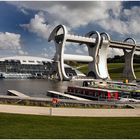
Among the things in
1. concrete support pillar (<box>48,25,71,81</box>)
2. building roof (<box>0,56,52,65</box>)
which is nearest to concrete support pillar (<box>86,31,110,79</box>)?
concrete support pillar (<box>48,25,71,81</box>)

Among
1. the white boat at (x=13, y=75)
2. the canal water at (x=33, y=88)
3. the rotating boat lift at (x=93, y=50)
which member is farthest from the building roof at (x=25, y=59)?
the canal water at (x=33, y=88)

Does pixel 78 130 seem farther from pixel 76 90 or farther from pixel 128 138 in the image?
pixel 76 90

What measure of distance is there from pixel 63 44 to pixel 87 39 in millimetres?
10471

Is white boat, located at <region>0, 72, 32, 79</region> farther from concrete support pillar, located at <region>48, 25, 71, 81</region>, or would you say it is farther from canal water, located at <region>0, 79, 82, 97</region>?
canal water, located at <region>0, 79, 82, 97</region>

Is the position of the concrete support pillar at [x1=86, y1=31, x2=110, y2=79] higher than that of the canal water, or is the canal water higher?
the concrete support pillar at [x1=86, y1=31, x2=110, y2=79]

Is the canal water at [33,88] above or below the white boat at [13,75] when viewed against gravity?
below

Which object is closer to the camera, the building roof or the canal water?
the canal water

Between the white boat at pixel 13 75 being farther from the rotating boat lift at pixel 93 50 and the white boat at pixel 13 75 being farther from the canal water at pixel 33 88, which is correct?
the canal water at pixel 33 88

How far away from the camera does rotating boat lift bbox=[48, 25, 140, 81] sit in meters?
94.9

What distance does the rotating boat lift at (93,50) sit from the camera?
94.9m

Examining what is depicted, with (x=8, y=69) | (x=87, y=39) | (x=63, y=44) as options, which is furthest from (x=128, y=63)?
(x=8, y=69)

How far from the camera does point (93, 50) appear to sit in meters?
108

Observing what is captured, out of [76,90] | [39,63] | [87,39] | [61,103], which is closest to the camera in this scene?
[61,103]

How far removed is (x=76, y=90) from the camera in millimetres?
48125
